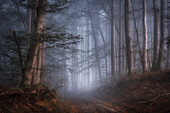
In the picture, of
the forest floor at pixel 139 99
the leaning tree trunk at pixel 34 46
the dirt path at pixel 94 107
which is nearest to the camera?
the forest floor at pixel 139 99

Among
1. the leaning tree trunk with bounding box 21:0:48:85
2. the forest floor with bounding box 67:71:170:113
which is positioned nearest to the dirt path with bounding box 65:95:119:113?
the forest floor with bounding box 67:71:170:113

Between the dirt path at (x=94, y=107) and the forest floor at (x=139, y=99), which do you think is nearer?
the forest floor at (x=139, y=99)

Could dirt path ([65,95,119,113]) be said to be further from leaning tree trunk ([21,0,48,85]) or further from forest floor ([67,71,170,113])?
leaning tree trunk ([21,0,48,85])

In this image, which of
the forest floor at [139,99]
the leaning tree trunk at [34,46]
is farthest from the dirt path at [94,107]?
the leaning tree trunk at [34,46]

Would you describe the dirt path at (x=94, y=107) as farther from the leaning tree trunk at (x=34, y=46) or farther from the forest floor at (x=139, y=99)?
the leaning tree trunk at (x=34, y=46)

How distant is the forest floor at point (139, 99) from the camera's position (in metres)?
5.69

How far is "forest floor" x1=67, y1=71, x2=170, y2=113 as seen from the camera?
5.69 m

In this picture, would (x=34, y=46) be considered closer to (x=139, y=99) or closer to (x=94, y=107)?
(x=94, y=107)

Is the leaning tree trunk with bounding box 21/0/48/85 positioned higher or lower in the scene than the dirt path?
higher

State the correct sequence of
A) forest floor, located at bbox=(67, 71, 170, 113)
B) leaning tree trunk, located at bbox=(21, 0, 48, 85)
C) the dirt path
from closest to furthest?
1. forest floor, located at bbox=(67, 71, 170, 113)
2. leaning tree trunk, located at bbox=(21, 0, 48, 85)
3. the dirt path

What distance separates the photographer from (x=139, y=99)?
706 cm

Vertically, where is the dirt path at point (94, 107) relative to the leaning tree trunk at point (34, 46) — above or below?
below

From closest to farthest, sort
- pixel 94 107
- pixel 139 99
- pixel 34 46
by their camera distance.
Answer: pixel 34 46, pixel 139 99, pixel 94 107

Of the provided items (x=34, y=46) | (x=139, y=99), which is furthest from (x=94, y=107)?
(x=34, y=46)
